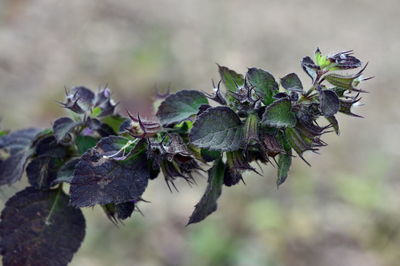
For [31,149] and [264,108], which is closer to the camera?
[264,108]

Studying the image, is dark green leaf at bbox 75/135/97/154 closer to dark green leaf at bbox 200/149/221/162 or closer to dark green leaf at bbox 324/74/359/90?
dark green leaf at bbox 200/149/221/162

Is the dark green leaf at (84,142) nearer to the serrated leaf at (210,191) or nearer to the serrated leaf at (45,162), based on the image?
the serrated leaf at (45,162)

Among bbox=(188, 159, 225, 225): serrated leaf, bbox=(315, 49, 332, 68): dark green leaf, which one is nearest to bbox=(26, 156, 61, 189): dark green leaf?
bbox=(188, 159, 225, 225): serrated leaf

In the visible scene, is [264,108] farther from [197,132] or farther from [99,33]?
[99,33]

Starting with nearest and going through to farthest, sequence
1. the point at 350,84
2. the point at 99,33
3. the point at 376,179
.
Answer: the point at 350,84 < the point at 376,179 < the point at 99,33

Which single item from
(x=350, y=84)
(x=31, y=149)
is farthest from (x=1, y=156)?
(x=350, y=84)

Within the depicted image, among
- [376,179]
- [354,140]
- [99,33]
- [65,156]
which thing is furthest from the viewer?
[99,33]

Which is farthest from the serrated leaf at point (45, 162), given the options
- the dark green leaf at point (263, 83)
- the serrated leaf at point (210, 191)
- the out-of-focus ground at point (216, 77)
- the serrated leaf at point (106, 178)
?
the out-of-focus ground at point (216, 77)
